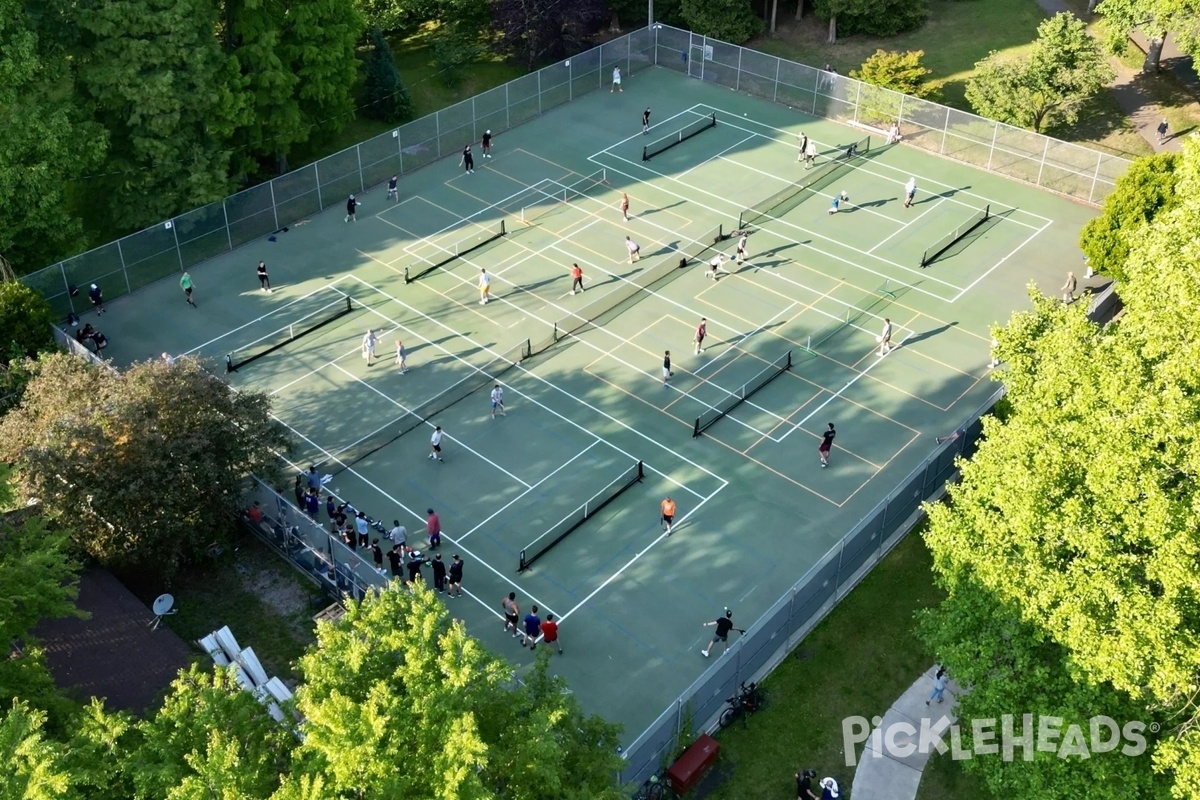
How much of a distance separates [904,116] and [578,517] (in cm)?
2960

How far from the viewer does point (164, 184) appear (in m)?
45.0

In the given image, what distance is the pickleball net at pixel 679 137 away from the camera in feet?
172

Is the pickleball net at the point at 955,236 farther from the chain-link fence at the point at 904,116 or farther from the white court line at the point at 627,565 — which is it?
the white court line at the point at 627,565

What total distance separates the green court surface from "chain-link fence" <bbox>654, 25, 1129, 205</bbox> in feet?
3.18

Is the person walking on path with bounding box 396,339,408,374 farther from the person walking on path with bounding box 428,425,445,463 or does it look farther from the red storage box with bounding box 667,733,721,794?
the red storage box with bounding box 667,733,721,794

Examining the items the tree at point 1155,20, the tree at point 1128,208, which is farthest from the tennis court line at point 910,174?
the tree at point 1155,20

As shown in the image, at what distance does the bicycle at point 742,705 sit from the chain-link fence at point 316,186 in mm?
28017

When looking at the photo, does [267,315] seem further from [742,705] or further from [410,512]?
[742,705]

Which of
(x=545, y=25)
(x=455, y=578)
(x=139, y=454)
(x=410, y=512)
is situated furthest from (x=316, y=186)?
(x=455, y=578)

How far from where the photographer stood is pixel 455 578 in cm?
2978

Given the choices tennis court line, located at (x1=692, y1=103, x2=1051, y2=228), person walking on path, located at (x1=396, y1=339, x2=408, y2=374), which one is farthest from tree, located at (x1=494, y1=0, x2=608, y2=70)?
person walking on path, located at (x1=396, y1=339, x2=408, y2=374)

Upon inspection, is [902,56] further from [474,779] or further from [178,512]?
[474,779]

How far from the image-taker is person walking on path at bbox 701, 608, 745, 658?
1099 inches

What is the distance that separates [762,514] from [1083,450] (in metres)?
12.2
